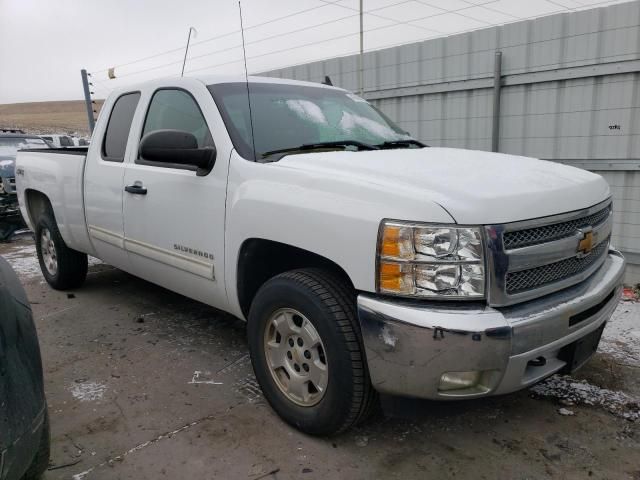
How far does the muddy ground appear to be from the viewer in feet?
7.92

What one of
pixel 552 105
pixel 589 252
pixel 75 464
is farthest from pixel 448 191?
pixel 552 105

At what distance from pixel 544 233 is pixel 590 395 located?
1.39 meters

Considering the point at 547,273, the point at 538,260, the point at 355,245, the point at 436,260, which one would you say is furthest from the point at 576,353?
the point at 355,245

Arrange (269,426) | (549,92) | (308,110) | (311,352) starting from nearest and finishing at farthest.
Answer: (311,352)
(269,426)
(308,110)
(549,92)

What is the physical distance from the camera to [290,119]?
325cm

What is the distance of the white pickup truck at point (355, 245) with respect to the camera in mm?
2084

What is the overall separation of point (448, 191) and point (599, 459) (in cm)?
153

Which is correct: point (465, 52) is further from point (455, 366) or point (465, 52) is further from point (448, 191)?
point (455, 366)

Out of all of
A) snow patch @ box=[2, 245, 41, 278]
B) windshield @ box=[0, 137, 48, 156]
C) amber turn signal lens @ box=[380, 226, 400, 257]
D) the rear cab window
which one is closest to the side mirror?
the rear cab window

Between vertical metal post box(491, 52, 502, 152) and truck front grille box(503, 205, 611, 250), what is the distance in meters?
3.98

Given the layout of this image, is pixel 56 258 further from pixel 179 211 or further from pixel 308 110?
pixel 308 110

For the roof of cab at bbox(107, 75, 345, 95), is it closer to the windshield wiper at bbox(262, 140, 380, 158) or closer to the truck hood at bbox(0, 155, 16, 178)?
the windshield wiper at bbox(262, 140, 380, 158)

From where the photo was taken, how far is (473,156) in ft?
9.86

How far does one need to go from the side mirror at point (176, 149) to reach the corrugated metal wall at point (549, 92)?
4455mm
